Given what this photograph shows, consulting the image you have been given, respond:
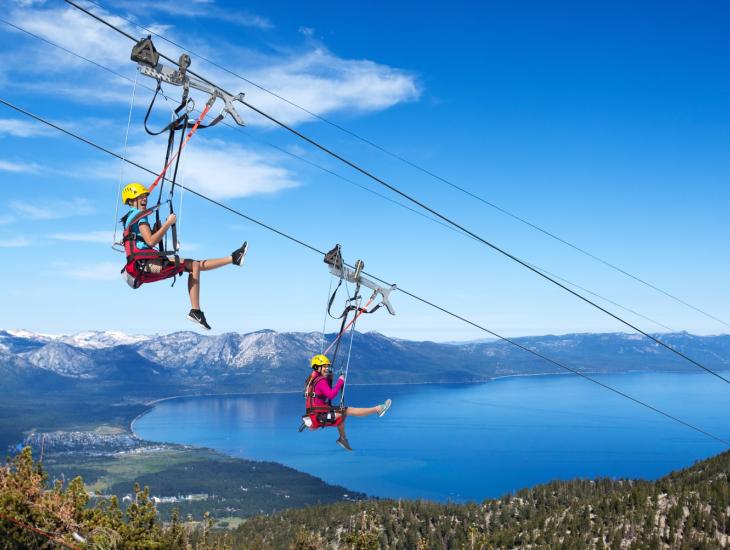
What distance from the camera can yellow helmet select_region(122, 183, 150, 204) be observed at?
1001 centimetres

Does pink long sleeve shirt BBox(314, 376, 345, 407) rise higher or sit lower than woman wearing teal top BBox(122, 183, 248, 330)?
lower

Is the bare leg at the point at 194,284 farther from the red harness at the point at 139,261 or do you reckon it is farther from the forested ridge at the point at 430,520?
the forested ridge at the point at 430,520

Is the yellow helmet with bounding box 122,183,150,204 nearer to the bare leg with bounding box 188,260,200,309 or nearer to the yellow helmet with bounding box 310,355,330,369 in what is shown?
the bare leg with bounding box 188,260,200,309

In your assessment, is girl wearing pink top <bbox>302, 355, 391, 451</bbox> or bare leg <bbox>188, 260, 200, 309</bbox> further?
girl wearing pink top <bbox>302, 355, 391, 451</bbox>

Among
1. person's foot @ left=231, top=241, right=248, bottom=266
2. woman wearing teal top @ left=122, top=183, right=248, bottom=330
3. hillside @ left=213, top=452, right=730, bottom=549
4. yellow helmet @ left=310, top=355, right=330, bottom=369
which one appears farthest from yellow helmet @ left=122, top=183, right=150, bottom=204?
hillside @ left=213, top=452, right=730, bottom=549

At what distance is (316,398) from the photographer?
13.7 m

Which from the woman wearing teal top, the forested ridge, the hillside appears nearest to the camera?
the woman wearing teal top

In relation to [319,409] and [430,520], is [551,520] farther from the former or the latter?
[319,409]

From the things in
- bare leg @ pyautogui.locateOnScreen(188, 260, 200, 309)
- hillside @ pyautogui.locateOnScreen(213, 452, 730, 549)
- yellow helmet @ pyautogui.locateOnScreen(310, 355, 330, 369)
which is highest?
bare leg @ pyautogui.locateOnScreen(188, 260, 200, 309)

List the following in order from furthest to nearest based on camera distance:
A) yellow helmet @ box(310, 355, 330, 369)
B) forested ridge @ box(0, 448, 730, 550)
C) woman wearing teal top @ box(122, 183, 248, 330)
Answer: forested ridge @ box(0, 448, 730, 550)
yellow helmet @ box(310, 355, 330, 369)
woman wearing teal top @ box(122, 183, 248, 330)

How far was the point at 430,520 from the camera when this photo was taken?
105688mm

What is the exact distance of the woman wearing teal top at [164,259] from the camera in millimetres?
9898

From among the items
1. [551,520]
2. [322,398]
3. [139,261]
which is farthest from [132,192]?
[551,520]

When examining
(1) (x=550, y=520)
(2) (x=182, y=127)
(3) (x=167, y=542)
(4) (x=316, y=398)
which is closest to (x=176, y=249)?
(2) (x=182, y=127)
